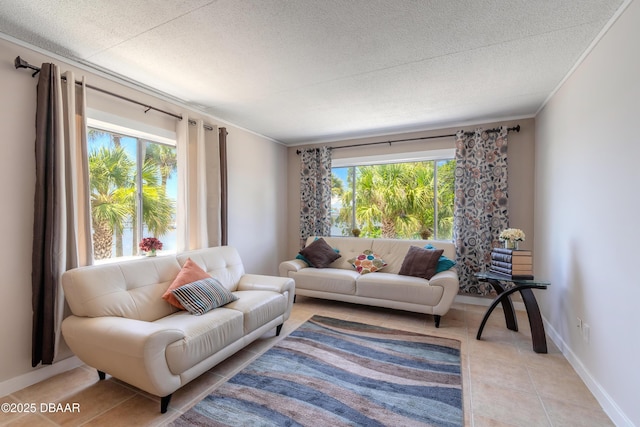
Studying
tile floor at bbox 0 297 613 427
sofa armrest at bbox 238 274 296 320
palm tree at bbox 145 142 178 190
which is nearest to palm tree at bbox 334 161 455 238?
tile floor at bbox 0 297 613 427

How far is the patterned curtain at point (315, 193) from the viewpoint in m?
4.87

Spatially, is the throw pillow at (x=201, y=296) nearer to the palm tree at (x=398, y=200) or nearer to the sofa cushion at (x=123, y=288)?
the sofa cushion at (x=123, y=288)

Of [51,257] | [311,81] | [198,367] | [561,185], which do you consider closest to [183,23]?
[311,81]

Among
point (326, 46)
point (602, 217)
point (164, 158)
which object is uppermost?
point (326, 46)

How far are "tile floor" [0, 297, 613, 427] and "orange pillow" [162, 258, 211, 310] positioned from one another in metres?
0.65

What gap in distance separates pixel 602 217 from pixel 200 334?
287 centimetres

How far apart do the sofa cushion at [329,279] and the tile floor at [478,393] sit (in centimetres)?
105

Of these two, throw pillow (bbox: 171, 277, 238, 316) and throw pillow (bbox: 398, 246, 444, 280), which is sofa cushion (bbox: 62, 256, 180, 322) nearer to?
throw pillow (bbox: 171, 277, 238, 316)

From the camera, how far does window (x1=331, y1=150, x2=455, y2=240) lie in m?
4.29

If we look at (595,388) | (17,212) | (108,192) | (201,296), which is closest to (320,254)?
(201,296)

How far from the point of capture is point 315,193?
4914 millimetres

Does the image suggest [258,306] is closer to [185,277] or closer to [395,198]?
[185,277]

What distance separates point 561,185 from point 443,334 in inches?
72.8

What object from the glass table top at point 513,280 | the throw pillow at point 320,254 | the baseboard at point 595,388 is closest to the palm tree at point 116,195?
the throw pillow at point 320,254
